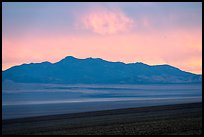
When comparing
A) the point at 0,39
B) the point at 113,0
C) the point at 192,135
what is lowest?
the point at 192,135

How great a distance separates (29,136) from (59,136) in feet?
7.53

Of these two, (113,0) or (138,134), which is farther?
(138,134)

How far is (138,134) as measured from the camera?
2361cm

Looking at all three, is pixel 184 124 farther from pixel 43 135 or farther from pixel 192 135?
pixel 43 135

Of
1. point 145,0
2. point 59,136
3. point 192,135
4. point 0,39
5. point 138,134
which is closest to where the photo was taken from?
point 0,39

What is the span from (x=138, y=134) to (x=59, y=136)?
17.6 ft

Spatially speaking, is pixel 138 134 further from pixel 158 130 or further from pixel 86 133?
pixel 86 133

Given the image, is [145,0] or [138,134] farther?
[138,134]

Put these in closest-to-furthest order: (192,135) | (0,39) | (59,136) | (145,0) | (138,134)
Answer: (0,39) → (145,0) → (192,135) → (138,134) → (59,136)

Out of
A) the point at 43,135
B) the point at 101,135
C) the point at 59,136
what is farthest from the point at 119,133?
the point at 43,135

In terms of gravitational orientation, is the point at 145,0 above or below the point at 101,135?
above

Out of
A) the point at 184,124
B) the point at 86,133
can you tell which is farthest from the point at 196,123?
the point at 86,133

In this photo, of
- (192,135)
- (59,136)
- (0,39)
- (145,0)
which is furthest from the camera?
(59,136)

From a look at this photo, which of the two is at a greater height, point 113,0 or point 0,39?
point 113,0
